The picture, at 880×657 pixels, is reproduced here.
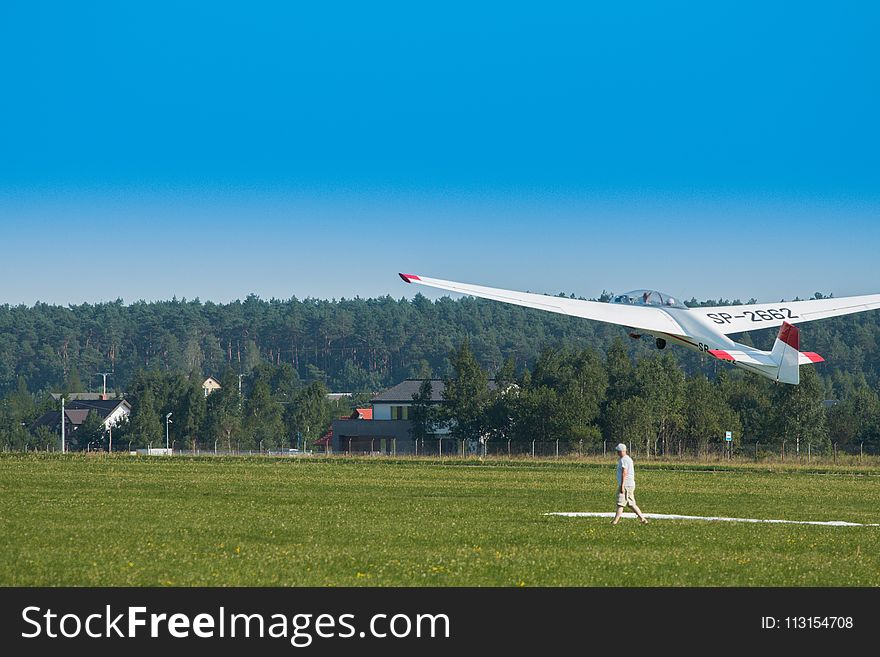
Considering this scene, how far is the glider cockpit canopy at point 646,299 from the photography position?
4531 cm

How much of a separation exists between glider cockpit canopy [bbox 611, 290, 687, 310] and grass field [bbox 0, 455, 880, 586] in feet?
21.3

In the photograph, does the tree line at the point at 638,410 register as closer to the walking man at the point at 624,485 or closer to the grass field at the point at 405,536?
Result: the grass field at the point at 405,536

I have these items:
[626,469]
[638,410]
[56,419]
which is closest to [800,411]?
[638,410]

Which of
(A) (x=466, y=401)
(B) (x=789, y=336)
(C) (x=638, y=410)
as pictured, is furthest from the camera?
(A) (x=466, y=401)

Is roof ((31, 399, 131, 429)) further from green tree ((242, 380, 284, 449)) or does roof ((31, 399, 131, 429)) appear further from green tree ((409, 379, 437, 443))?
green tree ((409, 379, 437, 443))

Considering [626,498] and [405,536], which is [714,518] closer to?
[626,498]

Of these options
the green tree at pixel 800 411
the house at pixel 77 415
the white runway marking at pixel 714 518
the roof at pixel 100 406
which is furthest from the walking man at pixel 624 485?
the roof at pixel 100 406

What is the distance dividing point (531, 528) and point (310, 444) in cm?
10587

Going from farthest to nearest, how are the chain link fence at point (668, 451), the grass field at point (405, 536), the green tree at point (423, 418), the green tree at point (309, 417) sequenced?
the green tree at point (309, 417)
the green tree at point (423, 418)
the chain link fence at point (668, 451)
the grass field at point (405, 536)

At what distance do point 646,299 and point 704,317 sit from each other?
251 centimetres

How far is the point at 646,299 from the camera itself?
45.6 m

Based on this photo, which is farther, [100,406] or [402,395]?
[100,406]

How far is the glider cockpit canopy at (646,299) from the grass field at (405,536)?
255 inches

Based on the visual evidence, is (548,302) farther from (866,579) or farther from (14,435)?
(14,435)
